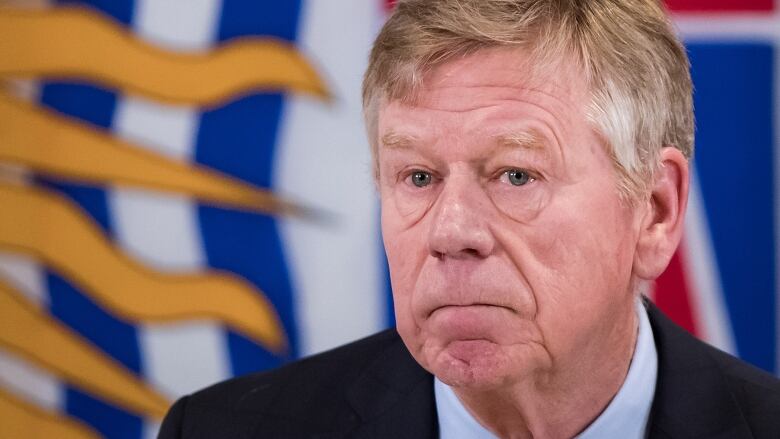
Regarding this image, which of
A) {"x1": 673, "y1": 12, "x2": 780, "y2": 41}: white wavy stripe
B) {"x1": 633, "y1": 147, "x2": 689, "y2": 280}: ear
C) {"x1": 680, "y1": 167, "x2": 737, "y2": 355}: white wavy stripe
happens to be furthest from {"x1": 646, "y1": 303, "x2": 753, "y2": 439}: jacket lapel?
{"x1": 673, "y1": 12, "x2": 780, "y2": 41}: white wavy stripe

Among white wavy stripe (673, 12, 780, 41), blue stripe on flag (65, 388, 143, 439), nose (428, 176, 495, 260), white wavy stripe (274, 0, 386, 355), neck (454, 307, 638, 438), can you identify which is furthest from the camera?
blue stripe on flag (65, 388, 143, 439)

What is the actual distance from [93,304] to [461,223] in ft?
4.79

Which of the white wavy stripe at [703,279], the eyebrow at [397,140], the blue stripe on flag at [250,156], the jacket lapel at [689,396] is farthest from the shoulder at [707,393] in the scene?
the blue stripe on flag at [250,156]

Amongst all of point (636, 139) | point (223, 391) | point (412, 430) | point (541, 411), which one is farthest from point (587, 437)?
point (223, 391)

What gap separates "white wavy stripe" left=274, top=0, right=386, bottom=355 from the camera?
2.53 metres

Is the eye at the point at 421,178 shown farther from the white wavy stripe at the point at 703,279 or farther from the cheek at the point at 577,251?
the white wavy stripe at the point at 703,279

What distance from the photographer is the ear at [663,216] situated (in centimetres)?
159

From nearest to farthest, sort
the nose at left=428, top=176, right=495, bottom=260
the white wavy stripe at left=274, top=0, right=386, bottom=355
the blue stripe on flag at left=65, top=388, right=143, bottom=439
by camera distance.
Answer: the nose at left=428, top=176, right=495, bottom=260 → the white wavy stripe at left=274, top=0, right=386, bottom=355 → the blue stripe on flag at left=65, top=388, right=143, bottom=439

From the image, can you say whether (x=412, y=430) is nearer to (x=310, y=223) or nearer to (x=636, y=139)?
(x=636, y=139)

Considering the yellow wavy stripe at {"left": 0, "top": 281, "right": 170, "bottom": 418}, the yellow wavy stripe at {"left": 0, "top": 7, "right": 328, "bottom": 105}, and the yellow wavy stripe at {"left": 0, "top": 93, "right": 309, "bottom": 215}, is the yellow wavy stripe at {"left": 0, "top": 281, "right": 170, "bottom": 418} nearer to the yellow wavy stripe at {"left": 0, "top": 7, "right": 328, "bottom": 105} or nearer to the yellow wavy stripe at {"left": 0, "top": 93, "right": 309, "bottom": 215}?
the yellow wavy stripe at {"left": 0, "top": 93, "right": 309, "bottom": 215}

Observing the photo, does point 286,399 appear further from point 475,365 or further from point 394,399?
point 475,365

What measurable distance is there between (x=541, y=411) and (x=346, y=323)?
1.02 metres

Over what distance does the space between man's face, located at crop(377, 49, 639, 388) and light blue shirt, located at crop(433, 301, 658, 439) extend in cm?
17

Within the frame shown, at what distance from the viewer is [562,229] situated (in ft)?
4.84
